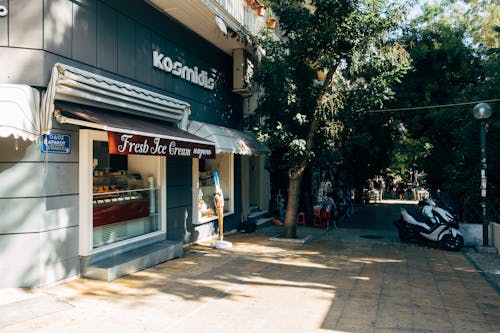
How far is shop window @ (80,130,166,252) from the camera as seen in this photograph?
22.6 feet

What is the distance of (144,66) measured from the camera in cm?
837

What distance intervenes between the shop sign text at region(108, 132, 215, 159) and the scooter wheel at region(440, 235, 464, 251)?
253 inches

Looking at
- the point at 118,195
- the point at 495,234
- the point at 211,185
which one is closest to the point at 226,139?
the point at 211,185

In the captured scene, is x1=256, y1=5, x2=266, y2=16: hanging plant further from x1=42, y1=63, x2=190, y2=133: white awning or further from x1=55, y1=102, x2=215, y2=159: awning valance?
x1=55, y1=102, x2=215, y2=159: awning valance

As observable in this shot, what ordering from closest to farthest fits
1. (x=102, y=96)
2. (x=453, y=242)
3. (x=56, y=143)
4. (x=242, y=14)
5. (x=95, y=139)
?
(x=56, y=143)
(x=102, y=96)
(x=95, y=139)
(x=453, y=242)
(x=242, y=14)

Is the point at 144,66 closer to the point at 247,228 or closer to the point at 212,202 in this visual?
the point at 212,202

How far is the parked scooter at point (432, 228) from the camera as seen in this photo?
32.5ft

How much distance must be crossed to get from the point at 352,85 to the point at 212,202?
545cm

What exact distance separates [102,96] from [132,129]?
90 cm

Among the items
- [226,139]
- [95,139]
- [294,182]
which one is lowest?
[294,182]

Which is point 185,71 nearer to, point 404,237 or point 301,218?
point 301,218

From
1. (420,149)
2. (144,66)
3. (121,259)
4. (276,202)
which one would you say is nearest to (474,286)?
(121,259)

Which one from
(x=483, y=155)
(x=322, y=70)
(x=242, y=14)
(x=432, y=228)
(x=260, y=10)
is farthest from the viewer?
(x=260, y=10)

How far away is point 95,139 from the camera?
23.0 ft
